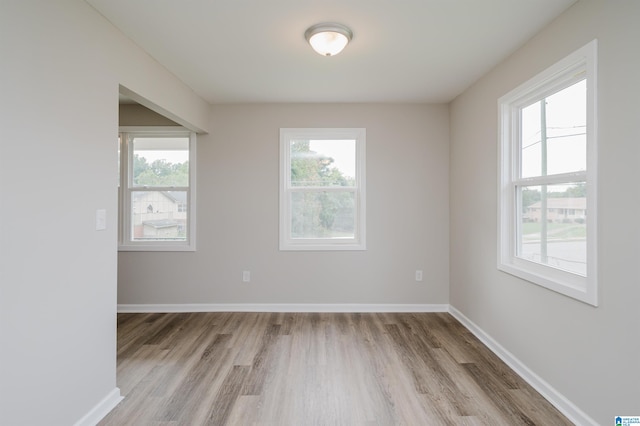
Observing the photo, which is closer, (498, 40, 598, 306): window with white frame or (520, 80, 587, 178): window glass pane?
(498, 40, 598, 306): window with white frame

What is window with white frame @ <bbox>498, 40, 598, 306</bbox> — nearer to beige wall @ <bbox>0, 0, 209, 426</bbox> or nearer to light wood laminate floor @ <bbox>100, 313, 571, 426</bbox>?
light wood laminate floor @ <bbox>100, 313, 571, 426</bbox>

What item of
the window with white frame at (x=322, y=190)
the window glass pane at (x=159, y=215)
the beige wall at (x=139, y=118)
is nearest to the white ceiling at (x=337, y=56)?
the window with white frame at (x=322, y=190)

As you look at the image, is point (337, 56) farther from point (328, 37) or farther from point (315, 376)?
point (315, 376)

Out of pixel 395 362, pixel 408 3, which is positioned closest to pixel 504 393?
pixel 395 362

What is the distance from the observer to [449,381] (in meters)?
2.39

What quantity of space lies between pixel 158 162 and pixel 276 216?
1.65 m

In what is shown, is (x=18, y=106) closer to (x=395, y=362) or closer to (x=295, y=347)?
(x=295, y=347)

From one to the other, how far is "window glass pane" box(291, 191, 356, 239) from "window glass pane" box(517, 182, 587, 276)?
1.90m

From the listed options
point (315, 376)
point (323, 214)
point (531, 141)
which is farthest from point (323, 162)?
point (315, 376)

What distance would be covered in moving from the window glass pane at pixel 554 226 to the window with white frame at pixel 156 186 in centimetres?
358

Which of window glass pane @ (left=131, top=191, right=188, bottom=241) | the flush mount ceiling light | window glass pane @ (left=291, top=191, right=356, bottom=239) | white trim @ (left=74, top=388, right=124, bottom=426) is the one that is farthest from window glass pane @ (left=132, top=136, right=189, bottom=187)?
white trim @ (left=74, top=388, right=124, bottom=426)

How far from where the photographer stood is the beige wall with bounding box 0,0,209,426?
147 centimetres

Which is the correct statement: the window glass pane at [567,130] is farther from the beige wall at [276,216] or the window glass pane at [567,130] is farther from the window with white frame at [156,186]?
the window with white frame at [156,186]

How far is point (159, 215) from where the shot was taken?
13.3 ft
